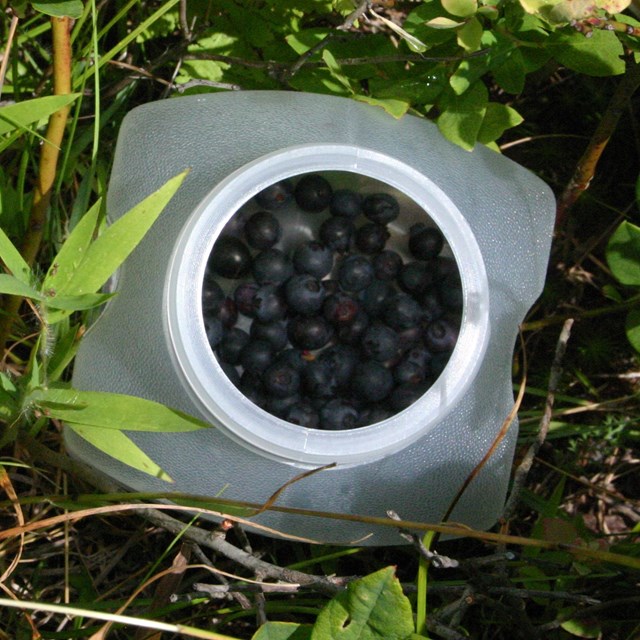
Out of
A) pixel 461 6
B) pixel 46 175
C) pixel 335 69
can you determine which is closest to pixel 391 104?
pixel 335 69

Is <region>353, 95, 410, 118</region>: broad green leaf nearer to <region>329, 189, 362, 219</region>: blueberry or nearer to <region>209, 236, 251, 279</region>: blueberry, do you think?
<region>329, 189, 362, 219</region>: blueberry

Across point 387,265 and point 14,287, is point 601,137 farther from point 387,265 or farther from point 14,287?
point 14,287

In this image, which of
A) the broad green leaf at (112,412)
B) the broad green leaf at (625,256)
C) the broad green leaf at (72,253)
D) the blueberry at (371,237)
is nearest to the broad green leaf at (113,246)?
the broad green leaf at (72,253)

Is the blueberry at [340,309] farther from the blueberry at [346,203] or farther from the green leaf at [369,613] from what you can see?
the green leaf at [369,613]

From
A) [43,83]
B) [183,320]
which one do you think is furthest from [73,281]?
[43,83]

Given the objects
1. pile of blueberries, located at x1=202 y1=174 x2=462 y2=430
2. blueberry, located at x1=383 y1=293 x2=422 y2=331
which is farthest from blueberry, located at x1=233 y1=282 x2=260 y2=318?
blueberry, located at x1=383 y1=293 x2=422 y2=331

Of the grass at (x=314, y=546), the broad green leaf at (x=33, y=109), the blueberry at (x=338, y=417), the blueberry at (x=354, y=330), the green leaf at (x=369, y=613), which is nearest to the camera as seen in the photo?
the green leaf at (x=369, y=613)

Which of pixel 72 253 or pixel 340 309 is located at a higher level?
pixel 72 253
